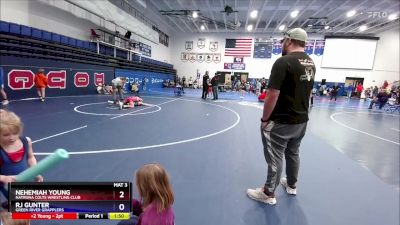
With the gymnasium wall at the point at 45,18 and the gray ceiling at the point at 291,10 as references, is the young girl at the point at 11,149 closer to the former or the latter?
the gymnasium wall at the point at 45,18

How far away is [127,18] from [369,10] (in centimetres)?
1877

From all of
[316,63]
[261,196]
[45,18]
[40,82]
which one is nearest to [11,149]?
[261,196]

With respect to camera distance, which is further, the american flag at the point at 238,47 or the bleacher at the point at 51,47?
the american flag at the point at 238,47

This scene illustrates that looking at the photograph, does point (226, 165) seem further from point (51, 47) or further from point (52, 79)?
point (51, 47)

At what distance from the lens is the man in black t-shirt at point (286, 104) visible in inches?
107

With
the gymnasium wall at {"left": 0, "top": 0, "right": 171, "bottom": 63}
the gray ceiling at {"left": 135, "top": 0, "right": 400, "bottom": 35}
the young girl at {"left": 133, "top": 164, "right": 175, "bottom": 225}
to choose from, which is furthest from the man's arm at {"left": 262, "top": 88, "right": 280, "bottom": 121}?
the gray ceiling at {"left": 135, "top": 0, "right": 400, "bottom": 35}

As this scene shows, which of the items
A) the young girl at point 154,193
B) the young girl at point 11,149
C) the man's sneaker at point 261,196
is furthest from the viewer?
the man's sneaker at point 261,196

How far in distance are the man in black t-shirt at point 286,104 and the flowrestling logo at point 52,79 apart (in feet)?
37.5

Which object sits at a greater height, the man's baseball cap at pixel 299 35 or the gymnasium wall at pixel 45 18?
the gymnasium wall at pixel 45 18

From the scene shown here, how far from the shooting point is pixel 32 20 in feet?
38.4

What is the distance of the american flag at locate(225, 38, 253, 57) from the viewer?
29403 millimetres

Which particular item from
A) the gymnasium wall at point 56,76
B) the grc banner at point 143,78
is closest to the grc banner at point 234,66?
the grc banner at point 143,78

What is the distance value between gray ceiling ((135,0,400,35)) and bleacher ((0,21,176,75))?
20.0 ft

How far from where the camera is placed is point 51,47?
480 inches
